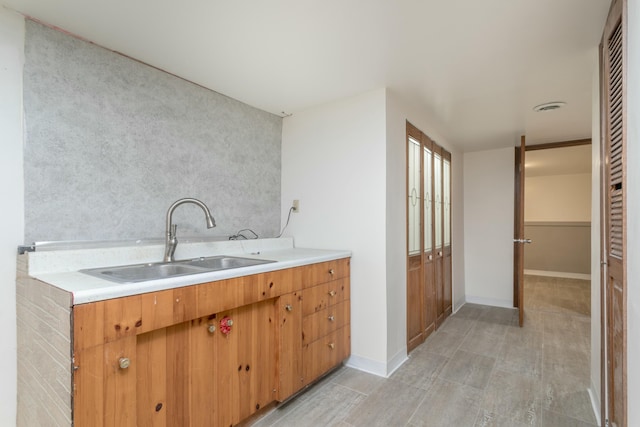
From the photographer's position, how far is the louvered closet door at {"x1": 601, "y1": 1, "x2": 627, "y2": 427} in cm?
127

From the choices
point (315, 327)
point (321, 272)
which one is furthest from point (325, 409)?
point (321, 272)

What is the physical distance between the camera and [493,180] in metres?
4.31

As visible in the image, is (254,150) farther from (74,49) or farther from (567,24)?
(567,24)

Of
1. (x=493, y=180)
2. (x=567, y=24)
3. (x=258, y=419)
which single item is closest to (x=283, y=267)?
(x=258, y=419)

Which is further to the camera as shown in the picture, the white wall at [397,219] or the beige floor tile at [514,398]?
the white wall at [397,219]

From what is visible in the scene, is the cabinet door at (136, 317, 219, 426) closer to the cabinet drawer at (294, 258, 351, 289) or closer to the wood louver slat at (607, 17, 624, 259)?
the cabinet drawer at (294, 258, 351, 289)

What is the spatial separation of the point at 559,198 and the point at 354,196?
641 centimetres

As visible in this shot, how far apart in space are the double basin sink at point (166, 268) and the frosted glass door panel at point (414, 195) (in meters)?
1.47

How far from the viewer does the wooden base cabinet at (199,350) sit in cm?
110

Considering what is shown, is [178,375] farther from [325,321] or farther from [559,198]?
[559,198]

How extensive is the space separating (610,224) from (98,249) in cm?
256

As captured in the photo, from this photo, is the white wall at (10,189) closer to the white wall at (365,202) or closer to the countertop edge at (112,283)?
the countertop edge at (112,283)

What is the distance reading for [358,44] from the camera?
1.75 m

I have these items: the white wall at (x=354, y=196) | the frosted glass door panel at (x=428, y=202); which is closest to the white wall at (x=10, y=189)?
the white wall at (x=354, y=196)
